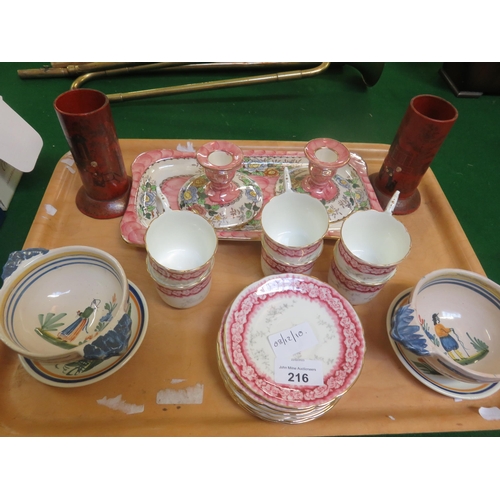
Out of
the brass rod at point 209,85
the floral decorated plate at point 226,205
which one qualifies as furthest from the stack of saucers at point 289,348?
the brass rod at point 209,85

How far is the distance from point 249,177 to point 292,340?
479 mm

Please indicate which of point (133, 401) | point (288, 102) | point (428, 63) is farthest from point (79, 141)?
point (428, 63)

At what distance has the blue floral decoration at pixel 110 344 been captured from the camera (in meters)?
0.59

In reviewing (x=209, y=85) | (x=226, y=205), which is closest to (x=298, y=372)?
(x=226, y=205)

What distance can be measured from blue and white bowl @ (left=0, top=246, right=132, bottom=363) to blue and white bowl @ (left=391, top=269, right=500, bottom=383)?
506mm

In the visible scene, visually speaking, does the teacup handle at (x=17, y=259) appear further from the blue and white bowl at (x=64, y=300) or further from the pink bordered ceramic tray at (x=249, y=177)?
the pink bordered ceramic tray at (x=249, y=177)

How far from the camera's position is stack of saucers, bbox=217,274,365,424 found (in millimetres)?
619

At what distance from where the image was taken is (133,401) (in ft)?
2.21

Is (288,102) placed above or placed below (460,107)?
above

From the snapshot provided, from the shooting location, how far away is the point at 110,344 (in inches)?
23.5

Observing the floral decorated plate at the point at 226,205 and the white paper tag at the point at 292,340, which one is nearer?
the white paper tag at the point at 292,340

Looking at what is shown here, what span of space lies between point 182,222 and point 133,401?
0.36 m

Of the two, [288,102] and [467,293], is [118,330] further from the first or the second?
[288,102]

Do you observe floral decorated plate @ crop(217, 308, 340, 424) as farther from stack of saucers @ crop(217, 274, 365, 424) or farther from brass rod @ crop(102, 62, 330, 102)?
brass rod @ crop(102, 62, 330, 102)
